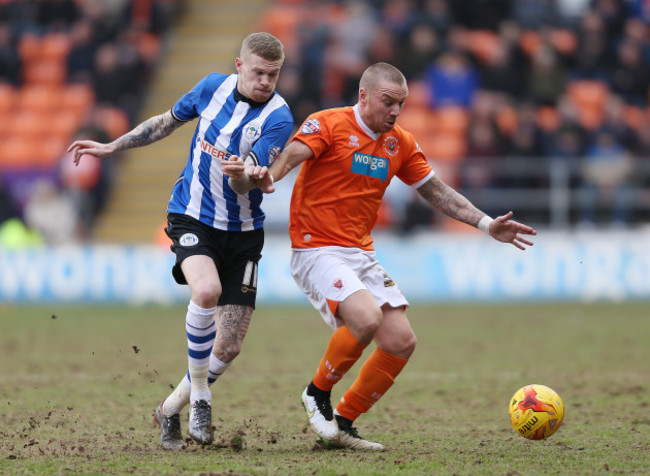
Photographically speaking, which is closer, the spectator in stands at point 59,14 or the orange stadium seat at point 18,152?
the orange stadium seat at point 18,152

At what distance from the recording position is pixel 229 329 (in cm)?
671

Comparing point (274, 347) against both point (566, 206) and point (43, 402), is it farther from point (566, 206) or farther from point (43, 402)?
point (566, 206)

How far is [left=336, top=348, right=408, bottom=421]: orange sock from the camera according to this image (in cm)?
657

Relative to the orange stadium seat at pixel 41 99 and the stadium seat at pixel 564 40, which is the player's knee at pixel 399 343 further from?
the orange stadium seat at pixel 41 99

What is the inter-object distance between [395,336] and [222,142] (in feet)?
5.50

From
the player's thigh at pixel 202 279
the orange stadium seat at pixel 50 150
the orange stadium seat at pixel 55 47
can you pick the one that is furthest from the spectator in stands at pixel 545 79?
the player's thigh at pixel 202 279

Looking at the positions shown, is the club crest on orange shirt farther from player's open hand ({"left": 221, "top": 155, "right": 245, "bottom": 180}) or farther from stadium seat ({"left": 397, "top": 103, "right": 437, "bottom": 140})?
stadium seat ({"left": 397, "top": 103, "right": 437, "bottom": 140})

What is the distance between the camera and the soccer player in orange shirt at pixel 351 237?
21.2 ft

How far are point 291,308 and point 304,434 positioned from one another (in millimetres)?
10077

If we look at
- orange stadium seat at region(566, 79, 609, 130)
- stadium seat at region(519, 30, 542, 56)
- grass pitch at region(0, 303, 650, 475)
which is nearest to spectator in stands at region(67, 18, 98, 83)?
grass pitch at region(0, 303, 650, 475)

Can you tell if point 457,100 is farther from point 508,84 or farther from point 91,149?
point 91,149

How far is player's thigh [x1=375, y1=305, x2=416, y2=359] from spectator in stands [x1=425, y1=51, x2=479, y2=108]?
1343 centimetres

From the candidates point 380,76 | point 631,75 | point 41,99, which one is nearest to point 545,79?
point 631,75

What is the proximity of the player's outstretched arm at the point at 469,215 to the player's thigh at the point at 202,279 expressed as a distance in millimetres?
1642
